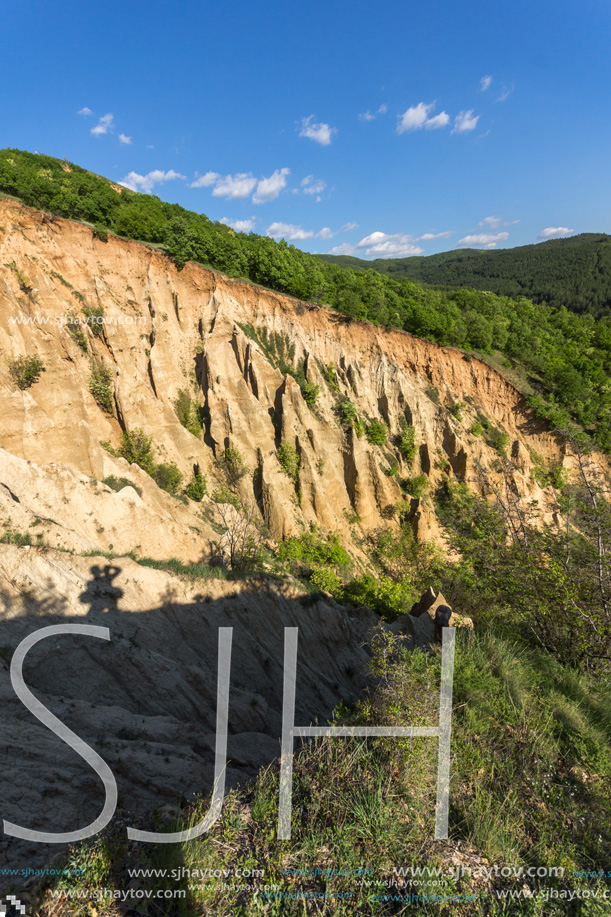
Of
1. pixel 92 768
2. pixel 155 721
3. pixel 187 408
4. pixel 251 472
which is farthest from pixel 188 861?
pixel 187 408

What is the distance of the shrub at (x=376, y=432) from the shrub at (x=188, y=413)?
1276 cm

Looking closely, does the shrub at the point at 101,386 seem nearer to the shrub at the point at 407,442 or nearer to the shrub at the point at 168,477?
the shrub at the point at 168,477

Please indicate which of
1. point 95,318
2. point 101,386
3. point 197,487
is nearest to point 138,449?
point 197,487

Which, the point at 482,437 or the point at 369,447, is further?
the point at 482,437

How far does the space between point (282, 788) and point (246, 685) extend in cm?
705

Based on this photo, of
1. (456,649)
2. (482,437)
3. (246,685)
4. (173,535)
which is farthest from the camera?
(482,437)

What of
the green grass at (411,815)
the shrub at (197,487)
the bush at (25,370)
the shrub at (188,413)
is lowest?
the shrub at (197,487)

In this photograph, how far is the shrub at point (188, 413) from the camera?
26.0 metres

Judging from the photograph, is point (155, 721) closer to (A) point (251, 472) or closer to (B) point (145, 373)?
(A) point (251, 472)

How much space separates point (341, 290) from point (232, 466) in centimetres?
1918

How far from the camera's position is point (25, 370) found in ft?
62.4

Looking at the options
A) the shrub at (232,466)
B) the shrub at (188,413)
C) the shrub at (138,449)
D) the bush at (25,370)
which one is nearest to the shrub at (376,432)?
the shrub at (232,466)

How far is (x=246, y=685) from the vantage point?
36.6 feet

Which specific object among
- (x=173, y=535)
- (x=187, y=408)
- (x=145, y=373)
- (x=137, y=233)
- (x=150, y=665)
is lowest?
(x=150, y=665)
